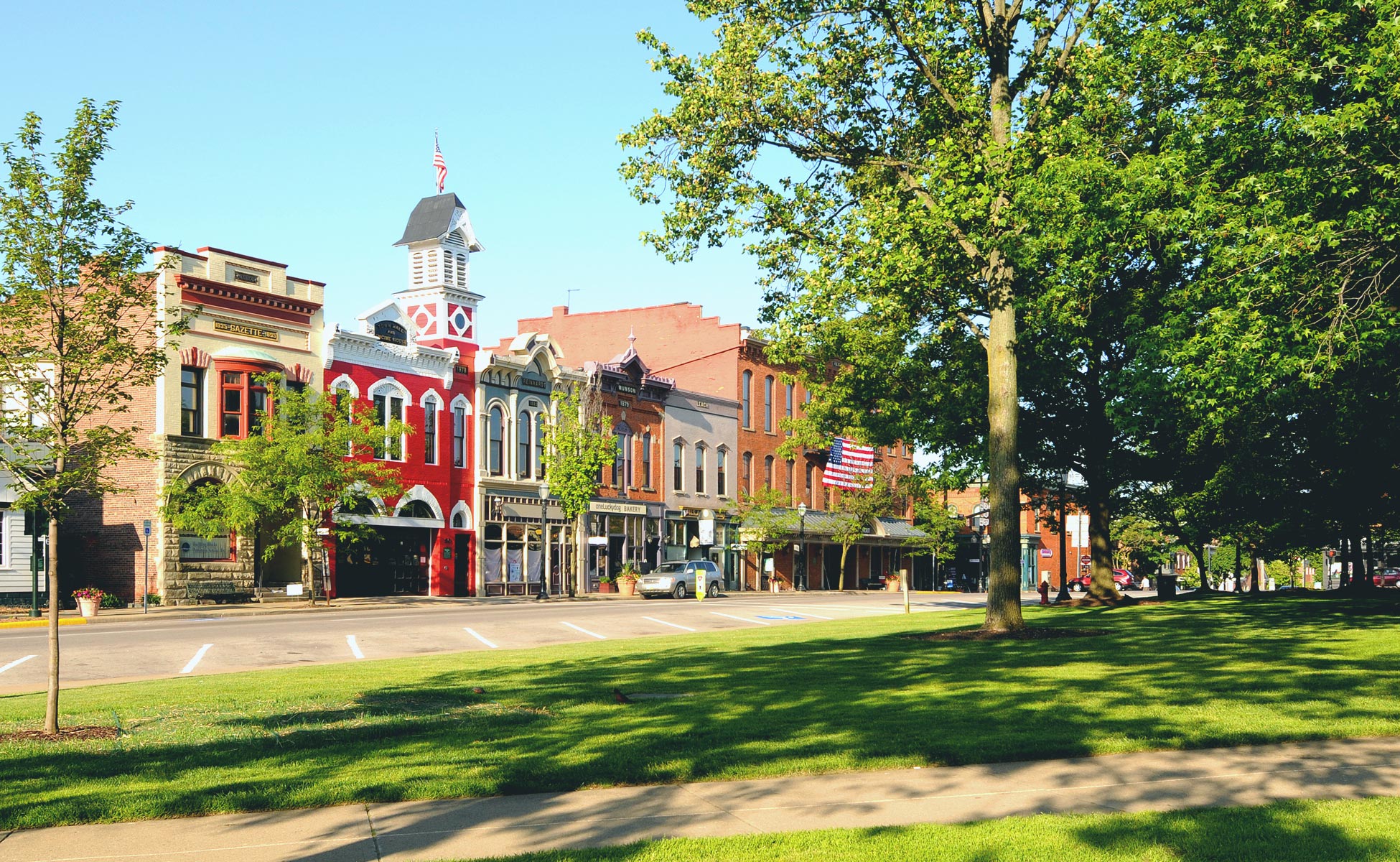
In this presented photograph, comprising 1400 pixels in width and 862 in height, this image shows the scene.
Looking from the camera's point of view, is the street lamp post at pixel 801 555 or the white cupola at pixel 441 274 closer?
the white cupola at pixel 441 274

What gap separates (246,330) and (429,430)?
9.19 meters

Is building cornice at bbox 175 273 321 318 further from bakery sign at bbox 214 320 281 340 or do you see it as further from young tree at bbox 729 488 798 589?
young tree at bbox 729 488 798 589

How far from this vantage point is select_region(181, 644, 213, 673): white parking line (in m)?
18.7

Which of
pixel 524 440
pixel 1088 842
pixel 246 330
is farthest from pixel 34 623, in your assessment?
pixel 1088 842

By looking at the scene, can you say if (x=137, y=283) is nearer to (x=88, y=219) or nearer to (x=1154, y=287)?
(x=88, y=219)

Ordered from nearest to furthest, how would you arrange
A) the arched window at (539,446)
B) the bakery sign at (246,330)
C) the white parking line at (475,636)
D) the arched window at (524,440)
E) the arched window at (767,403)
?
the white parking line at (475,636), the bakery sign at (246,330), the arched window at (524,440), the arched window at (539,446), the arched window at (767,403)

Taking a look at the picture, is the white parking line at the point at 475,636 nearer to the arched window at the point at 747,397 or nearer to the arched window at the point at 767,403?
the arched window at the point at 747,397

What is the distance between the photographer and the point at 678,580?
4844 centimetres

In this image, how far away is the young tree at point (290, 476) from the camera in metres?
37.1

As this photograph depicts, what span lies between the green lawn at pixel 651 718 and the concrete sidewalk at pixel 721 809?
0.34 meters

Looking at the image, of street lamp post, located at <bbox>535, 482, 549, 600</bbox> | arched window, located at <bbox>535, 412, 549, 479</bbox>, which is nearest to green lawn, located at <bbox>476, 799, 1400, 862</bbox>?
street lamp post, located at <bbox>535, 482, 549, 600</bbox>

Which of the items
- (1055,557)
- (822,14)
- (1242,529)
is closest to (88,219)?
(822,14)

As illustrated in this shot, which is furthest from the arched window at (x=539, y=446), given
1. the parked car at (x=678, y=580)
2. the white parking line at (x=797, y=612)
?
the white parking line at (x=797, y=612)

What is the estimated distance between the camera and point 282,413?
130ft
